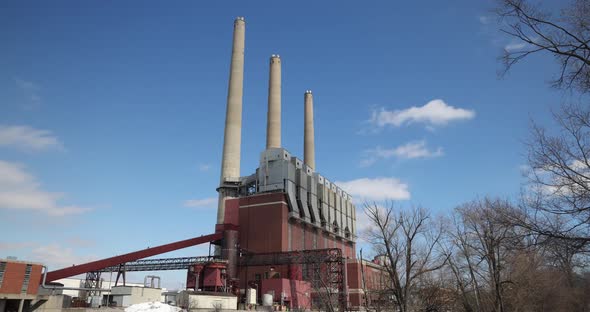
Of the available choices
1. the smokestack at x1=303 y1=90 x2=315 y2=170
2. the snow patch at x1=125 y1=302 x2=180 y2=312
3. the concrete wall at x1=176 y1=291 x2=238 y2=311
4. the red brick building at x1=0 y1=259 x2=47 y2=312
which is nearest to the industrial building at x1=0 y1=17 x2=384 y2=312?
the concrete wall at x1=176 y1=291 x2=238 y2=311

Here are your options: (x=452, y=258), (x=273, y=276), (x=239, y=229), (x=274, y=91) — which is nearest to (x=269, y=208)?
(x=239, y=229)

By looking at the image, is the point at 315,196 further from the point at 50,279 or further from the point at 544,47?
the point at 544,47

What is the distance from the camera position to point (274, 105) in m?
83.7

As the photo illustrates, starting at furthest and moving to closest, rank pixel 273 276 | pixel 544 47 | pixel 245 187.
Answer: pixel 245 187 → pixel 273 276 → pixel 544 47

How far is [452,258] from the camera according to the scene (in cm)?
3145

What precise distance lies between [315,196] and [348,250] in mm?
20883

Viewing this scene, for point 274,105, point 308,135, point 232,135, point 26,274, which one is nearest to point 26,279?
point 26,274

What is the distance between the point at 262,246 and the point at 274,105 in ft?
102

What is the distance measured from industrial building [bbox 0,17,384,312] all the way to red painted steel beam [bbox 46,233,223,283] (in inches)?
5.5

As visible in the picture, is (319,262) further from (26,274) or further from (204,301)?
(26,274)

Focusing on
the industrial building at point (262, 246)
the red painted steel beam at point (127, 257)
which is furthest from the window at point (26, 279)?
the red painted steel beam at point (127, 257)

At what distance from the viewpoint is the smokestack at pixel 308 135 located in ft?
304

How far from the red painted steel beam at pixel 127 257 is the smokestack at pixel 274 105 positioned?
23.4 metres

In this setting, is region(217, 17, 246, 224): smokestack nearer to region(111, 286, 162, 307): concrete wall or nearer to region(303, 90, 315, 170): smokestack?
region(111, 286, 162, 307): concrete wall
